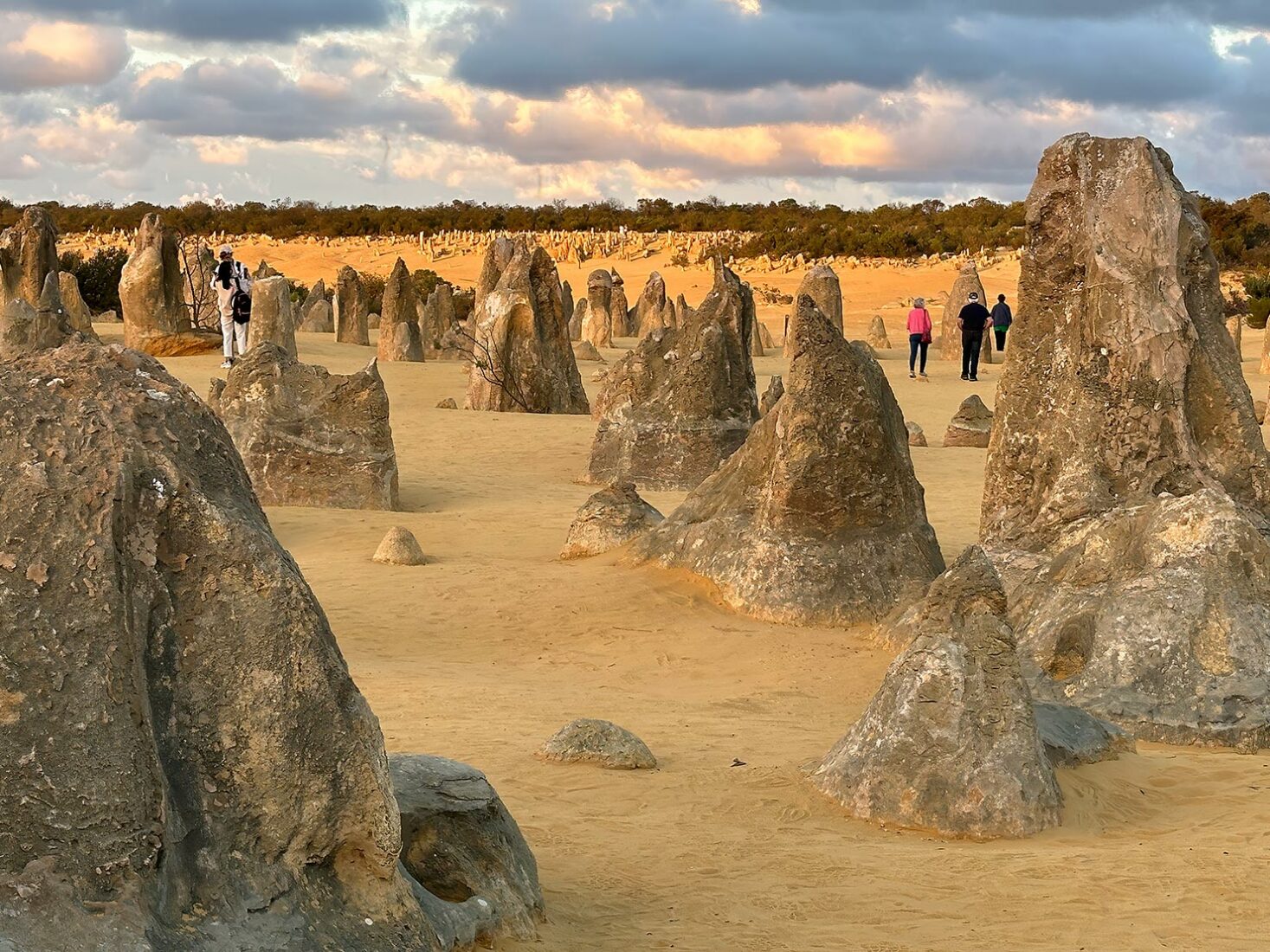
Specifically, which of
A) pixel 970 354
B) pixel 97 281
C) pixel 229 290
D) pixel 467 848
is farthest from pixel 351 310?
pixel 467 848

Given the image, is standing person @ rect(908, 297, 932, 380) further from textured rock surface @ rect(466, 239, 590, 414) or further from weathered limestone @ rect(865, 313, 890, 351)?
textured rock surface @ rect(466, 239, 590, 414)

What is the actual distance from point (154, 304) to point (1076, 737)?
65.6ft

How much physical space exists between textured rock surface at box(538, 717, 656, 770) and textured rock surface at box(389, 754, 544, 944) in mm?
1947

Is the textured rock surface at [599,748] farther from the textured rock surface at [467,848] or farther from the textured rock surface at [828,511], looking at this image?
the textured rock surface at [828,511]

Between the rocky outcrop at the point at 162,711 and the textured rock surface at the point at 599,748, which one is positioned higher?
the rocky outcrop at the point at 162,711

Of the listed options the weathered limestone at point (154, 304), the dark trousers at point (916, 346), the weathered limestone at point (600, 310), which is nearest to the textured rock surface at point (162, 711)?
the weathered limestone at point (154, 304)

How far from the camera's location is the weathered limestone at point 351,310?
29609 mm

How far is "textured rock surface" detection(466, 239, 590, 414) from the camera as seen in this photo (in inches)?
804

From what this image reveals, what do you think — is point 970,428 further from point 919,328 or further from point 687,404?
point 919,328

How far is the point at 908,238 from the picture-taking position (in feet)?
184

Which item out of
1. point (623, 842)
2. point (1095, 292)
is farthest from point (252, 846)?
point (1095, 292)

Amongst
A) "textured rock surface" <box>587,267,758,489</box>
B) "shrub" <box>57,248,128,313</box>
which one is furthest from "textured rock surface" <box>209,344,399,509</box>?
"shrub" <box>57,248,128,313</box>

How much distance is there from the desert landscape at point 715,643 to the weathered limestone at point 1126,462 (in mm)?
21

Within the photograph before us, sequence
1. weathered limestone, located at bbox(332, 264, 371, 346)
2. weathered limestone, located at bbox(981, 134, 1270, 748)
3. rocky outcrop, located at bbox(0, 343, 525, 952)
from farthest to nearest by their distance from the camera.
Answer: weathered limestone, located at bbox(332, 264, 371, 346) → weathered limestone, located at bbox(981, 134, 1270, 748) → rocky outcrop, located at bbox(0, 343, 525, 952)
